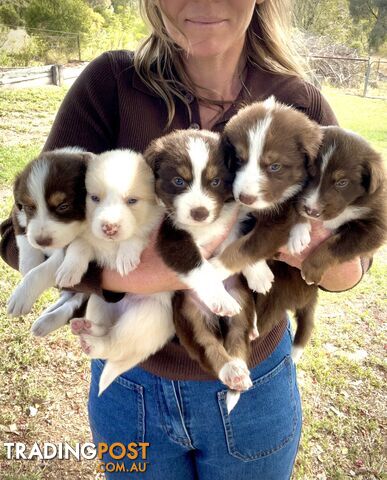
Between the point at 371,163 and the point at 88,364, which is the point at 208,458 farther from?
the point at 88,364

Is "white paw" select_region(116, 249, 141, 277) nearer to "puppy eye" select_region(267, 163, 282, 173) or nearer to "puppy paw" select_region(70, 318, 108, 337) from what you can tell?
"puppy paw" select_region(70, 318, 108, 337)

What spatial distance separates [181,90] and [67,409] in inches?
98.0

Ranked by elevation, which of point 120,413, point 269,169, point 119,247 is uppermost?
point 269,169

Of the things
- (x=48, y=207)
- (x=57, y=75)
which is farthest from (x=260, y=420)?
(x=57, y=75)

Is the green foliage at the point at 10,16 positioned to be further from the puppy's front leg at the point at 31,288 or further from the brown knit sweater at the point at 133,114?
the puppy's front leg at the point at 31,288

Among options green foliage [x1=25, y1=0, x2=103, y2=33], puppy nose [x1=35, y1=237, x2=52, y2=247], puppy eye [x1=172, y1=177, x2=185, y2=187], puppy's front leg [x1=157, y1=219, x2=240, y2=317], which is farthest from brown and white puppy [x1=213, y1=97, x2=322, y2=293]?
green foliage [x1=25, y1=0, x2=103, y2=33]

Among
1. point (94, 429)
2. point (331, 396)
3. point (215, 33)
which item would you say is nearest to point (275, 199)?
point (215, 33)

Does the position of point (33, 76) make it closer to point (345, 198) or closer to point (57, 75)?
point (57, 75)

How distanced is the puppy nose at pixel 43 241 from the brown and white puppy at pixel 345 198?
1.02m

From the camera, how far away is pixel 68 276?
1.84 metres

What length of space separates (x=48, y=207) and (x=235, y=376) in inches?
39.0

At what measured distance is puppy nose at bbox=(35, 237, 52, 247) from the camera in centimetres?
183

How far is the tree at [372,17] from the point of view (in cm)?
2881

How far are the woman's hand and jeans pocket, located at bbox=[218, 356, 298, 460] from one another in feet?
1.46
